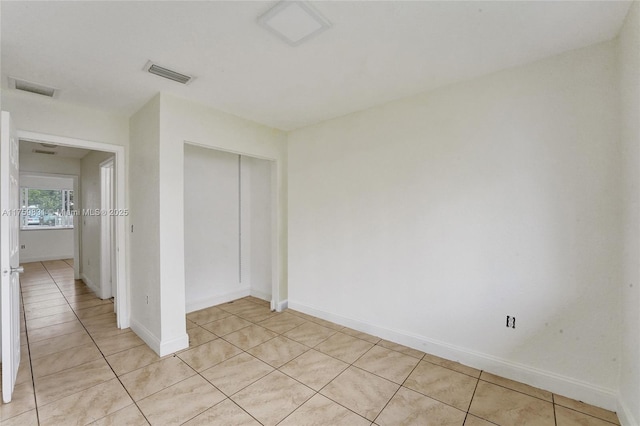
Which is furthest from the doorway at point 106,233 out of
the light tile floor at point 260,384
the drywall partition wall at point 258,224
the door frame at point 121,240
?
the drywall partition wall at point 258,224

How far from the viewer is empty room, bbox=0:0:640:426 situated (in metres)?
1.79

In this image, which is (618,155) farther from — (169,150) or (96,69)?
(96,69)

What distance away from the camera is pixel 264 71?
7.65ft

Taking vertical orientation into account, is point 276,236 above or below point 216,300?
above

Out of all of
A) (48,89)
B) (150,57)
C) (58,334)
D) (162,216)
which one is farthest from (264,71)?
(58,334)

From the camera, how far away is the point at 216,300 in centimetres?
417

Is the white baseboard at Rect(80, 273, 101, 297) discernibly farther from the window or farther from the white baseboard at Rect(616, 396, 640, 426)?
the white baseboard at Rect(616, 396, 640, 426)

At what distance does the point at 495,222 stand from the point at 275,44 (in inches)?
88.3

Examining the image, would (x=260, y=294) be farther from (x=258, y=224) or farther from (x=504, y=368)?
(x=504, y=368)

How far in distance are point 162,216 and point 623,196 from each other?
3677 millimetres

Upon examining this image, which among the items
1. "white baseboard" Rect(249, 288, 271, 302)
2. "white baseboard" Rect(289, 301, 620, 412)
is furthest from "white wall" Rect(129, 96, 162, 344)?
"white baseboard" Rect(289, 301, 620, 412)

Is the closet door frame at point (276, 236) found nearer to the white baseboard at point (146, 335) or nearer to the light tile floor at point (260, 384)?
the light tile floor at point (260, 384)

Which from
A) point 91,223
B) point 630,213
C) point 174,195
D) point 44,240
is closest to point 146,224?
point 174,195

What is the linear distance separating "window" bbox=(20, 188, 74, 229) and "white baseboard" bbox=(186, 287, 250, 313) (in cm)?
611
